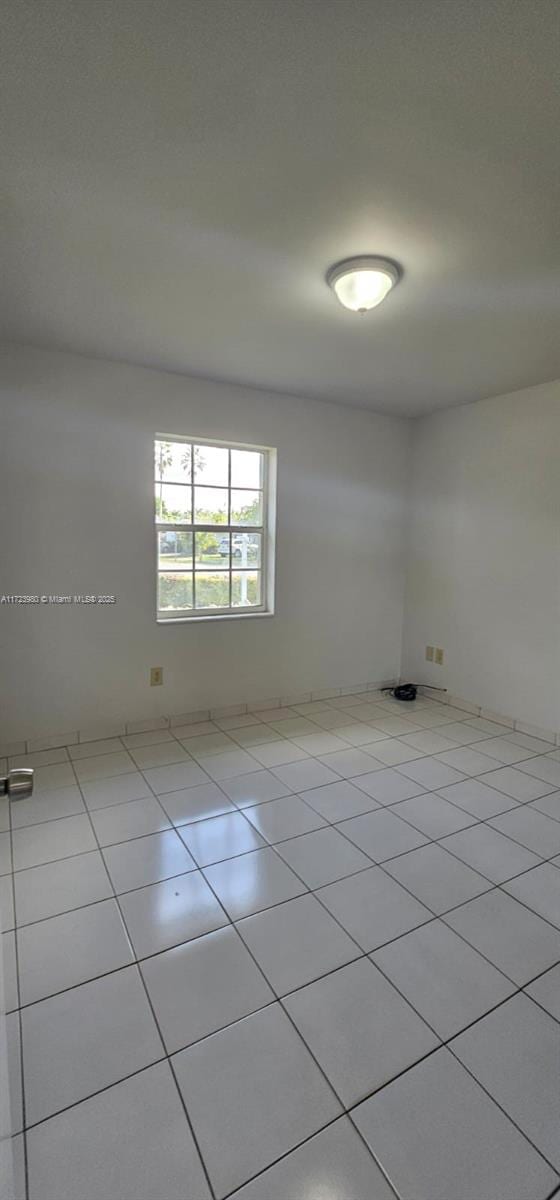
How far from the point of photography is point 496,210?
1.48 metres

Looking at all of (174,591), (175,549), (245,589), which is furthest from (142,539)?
(245,589)

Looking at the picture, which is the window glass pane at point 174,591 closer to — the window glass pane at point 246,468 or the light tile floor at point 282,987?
the window glass pane at point 246,468

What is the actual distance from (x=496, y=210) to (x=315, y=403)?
2084mm

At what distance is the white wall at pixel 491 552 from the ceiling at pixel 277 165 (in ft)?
3.11

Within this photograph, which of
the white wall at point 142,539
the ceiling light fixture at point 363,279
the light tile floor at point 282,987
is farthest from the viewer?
the white wall at point 142,539

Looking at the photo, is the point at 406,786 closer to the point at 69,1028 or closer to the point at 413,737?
the point at 413,737

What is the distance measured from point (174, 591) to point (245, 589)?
0.53 metres

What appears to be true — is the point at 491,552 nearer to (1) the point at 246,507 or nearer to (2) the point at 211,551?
(1) the point at 246,507

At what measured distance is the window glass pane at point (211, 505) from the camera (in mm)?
3229

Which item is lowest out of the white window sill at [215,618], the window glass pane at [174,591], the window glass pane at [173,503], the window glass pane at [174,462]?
the white window sill at [215,618]

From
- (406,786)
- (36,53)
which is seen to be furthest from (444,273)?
(406,786)

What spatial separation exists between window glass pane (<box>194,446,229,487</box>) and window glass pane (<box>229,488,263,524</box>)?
123 mm

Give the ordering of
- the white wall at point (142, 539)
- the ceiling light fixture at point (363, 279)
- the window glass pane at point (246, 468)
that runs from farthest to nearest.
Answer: the window glass pane at point (246, 468), the white wall at point (142, 539), the ceiling light fixture at point (363, 279)

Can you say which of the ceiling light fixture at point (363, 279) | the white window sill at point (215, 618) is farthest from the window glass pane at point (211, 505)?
the ceiling light fixture at point (363, 279)
